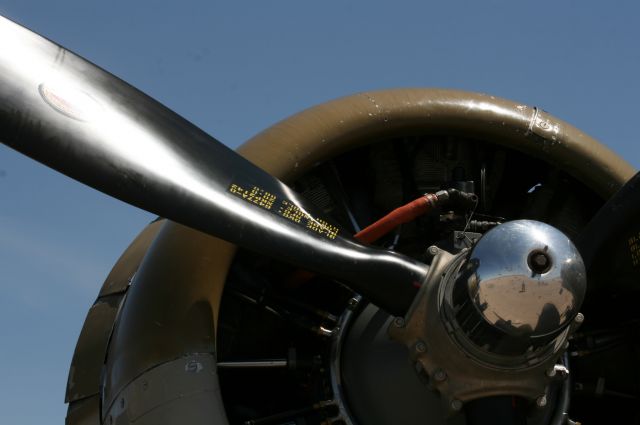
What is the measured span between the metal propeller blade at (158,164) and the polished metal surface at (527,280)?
62 centimetres

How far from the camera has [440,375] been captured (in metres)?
6.12

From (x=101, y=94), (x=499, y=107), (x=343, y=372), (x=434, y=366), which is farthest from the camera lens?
(x=499, y=107)

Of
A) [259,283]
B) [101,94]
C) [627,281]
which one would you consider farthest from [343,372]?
[101,94]

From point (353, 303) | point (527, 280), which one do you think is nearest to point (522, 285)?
point (527, 280)

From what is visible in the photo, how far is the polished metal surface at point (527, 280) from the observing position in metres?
5.64

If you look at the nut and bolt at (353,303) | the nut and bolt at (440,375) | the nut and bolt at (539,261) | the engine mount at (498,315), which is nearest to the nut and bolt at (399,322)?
the engine mount at (498,315)

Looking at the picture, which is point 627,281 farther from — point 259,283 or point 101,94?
point 101,94

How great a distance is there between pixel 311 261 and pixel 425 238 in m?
1.68

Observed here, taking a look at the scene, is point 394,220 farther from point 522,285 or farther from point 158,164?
point 158,164

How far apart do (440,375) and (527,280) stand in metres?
0.81

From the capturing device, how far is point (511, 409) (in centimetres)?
616

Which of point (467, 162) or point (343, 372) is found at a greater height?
point (467, 162)

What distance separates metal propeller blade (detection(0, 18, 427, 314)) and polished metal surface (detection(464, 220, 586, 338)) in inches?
24.4

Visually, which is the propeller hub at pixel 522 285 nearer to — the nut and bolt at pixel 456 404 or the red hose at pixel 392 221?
the nut and bolt at pixel 456 404
